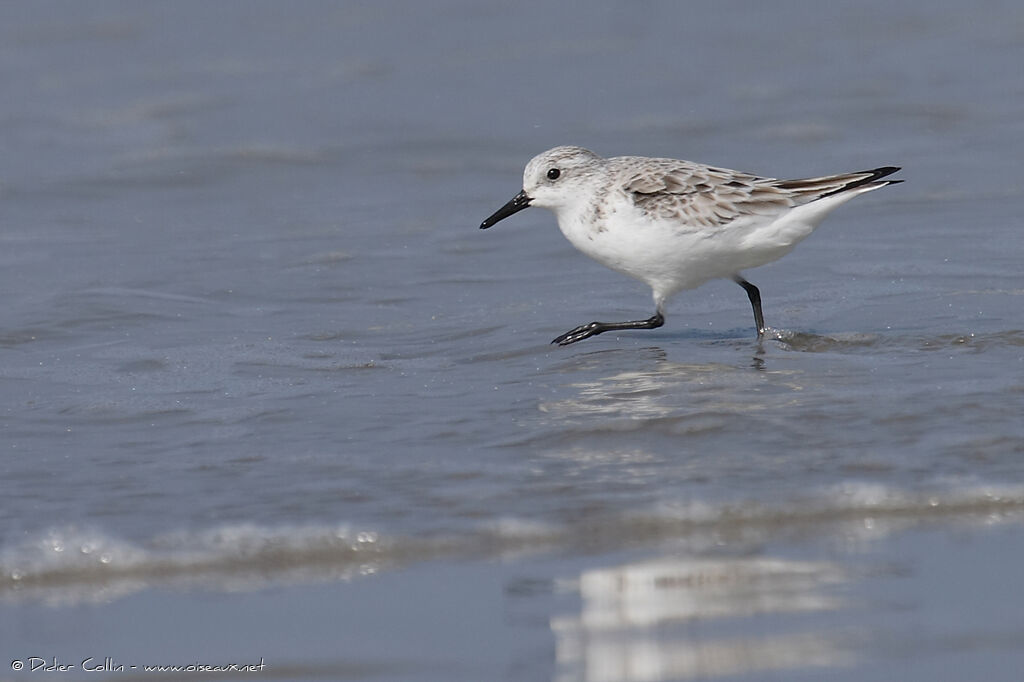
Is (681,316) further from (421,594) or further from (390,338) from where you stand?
(421,594)

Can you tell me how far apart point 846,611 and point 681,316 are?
508cm

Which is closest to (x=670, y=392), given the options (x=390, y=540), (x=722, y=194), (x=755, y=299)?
(x=722, y=194)

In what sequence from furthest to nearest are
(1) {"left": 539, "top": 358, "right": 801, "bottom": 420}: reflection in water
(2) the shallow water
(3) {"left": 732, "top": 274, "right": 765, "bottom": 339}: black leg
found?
(3) {"left": 732, "top": 274, "right": 765, "bottom": 339}: black leg, (1) {"left": 539, "top": 358, "right": 801, "bottom": 420}: reflection in water, (2) the shallow water

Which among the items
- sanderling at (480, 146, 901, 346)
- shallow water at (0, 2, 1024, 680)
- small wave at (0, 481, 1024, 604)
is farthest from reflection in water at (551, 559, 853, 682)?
sanderling at (480, 146, 901, 346)

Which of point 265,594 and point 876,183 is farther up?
point 876,183

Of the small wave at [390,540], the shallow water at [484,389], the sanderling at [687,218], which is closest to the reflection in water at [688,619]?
the shallow water at [484,389]

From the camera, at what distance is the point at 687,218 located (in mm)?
8258

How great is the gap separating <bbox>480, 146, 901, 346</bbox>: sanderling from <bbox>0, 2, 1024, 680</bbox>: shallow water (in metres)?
0.43

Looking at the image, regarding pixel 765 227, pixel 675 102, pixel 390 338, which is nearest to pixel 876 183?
pixel 765 227

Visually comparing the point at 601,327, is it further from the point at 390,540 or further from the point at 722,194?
the point at 390,540

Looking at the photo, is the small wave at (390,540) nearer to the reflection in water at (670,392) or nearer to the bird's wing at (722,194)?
the reflection in water at (670,392)

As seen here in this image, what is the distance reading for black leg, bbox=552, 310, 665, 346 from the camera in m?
8.54

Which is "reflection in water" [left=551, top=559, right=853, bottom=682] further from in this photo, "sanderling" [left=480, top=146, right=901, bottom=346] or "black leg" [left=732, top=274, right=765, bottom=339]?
"black leg" [left=732, top=274, right=765, bottom=339]

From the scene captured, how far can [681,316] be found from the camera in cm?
969
